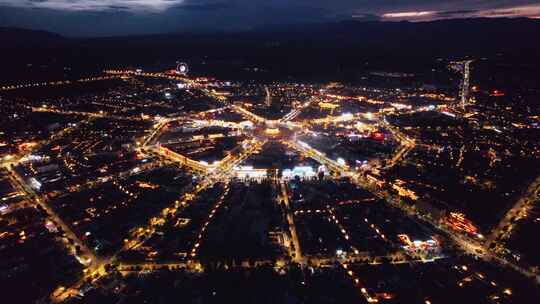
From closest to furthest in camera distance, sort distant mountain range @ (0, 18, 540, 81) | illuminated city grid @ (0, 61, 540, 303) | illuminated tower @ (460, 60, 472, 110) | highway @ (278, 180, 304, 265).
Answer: illuminated city grid @ (0, 61, 540, 303), highway @ (278, 180, 304, 265), illuminated tower @ (460, 60, 472, 110), distant mountain range @ (0, 18, 540, 81)

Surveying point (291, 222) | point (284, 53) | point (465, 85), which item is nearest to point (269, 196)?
point (291, 222)

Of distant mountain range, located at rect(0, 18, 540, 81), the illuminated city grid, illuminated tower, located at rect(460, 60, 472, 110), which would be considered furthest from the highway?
distant mountain range, located at rect(0, 18, 540, 81)

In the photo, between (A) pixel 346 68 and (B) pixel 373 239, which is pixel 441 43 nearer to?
(A) pixel 346 68

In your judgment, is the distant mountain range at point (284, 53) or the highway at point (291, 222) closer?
the highway at point (291, 222)

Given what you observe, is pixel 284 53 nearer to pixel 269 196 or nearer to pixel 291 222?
Answer: pixel 269 196

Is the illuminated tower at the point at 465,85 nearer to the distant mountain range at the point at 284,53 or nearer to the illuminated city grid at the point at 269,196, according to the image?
the illuminated city grid at the point at 269,196

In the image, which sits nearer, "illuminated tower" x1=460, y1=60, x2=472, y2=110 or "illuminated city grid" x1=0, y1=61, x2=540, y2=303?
"illuminated city grid" x1=0, y1=61, x2=540, y2=303

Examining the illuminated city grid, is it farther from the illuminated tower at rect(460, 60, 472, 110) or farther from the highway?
the illuminated tower at rect(460, 60, 472, 110)

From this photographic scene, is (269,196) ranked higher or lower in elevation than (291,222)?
higher

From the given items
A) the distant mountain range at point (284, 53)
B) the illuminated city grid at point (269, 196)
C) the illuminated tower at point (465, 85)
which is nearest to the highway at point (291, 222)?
the illuminated city grid at point (269, 196)

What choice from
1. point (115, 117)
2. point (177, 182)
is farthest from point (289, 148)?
point (115, 117)

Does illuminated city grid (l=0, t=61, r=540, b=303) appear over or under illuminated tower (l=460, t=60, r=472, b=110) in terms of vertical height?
under
